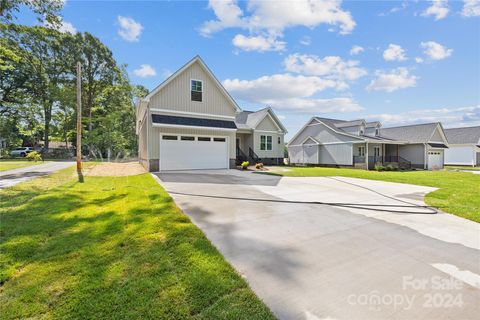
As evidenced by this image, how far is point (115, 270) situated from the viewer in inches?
122

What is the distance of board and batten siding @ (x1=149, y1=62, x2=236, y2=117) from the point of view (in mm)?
14836

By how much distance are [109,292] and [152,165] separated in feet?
40.5

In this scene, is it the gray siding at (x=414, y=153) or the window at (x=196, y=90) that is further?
the gray siding at (x=414, y=153)

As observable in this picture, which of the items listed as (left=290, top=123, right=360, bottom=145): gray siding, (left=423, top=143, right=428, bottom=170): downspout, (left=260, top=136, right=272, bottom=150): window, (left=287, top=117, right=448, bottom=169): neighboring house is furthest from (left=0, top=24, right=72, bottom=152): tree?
(left=423, top=143, right=428, bottom=170): downspout

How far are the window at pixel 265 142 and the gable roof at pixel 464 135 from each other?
28735 millimetres

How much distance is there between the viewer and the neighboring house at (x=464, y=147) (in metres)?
30.7

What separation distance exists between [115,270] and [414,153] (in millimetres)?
32599

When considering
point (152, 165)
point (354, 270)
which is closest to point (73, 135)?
point (152, 165)

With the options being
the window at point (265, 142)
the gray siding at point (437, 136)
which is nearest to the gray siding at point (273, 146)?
the window at point (265, 142)

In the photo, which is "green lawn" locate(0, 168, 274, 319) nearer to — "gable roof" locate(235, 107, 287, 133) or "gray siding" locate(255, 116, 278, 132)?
"gable roof" locate(235, 107, 287, 133)

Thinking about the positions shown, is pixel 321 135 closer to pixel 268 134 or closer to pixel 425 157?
pixel 268 134

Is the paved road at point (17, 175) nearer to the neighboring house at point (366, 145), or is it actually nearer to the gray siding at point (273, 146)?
the gray siding at point (273, 146)

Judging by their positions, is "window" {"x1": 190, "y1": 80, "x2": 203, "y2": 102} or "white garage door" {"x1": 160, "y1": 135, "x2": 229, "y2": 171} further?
"window" {"x1": 190, "y1": 80, "x2": 203, "y2": 102}

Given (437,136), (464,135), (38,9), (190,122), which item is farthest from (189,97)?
(464,135)
